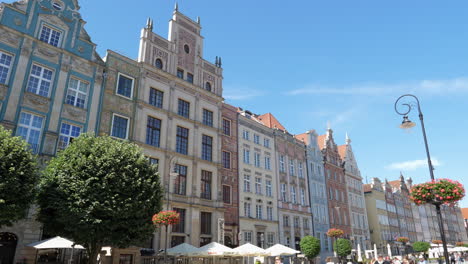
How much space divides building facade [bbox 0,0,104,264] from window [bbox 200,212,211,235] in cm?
1201

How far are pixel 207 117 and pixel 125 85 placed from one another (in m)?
9.15

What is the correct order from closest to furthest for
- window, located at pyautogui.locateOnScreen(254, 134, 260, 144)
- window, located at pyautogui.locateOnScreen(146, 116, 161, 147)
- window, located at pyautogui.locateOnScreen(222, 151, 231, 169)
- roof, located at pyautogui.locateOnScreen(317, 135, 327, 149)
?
window, located at pyautogui.locateOnScreen(146, 116, 161, 147)
window, located at pyautogui.locateOnScreen(222, 151, 231, 169)
window, located at pyautogui.locateOnScreen(254, 134, 260, 144)
roof, located at pyautogui.locateOnScreen(317, 135, 327, 149)

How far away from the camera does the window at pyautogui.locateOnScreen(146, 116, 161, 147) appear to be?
30.4 metres

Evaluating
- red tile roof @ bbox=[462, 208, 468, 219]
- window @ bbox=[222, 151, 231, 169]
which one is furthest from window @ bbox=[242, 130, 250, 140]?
red tile roof @ bbox=[462, 208, 468, 219]

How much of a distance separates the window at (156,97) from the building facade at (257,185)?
10597mm

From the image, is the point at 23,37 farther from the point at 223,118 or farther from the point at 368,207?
the point at 368,207

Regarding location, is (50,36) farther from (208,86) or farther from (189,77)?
(208,86)

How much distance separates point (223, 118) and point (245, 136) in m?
3.67

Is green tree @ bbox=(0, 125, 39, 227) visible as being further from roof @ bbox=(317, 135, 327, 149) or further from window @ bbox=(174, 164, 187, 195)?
roof @ bbox=(317, 135, 327, 149)

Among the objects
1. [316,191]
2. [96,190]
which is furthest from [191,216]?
[316,191]

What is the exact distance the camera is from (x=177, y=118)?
32906 mm

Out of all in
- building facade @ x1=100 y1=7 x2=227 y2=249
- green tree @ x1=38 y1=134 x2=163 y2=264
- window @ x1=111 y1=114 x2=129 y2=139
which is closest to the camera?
green tree @ x1=38 y1=134 x2=163 y2=264

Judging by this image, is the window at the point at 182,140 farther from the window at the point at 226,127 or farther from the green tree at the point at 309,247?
the green tree at the point at 309,247

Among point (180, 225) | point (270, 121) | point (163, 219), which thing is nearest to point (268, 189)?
point (270, 121)
